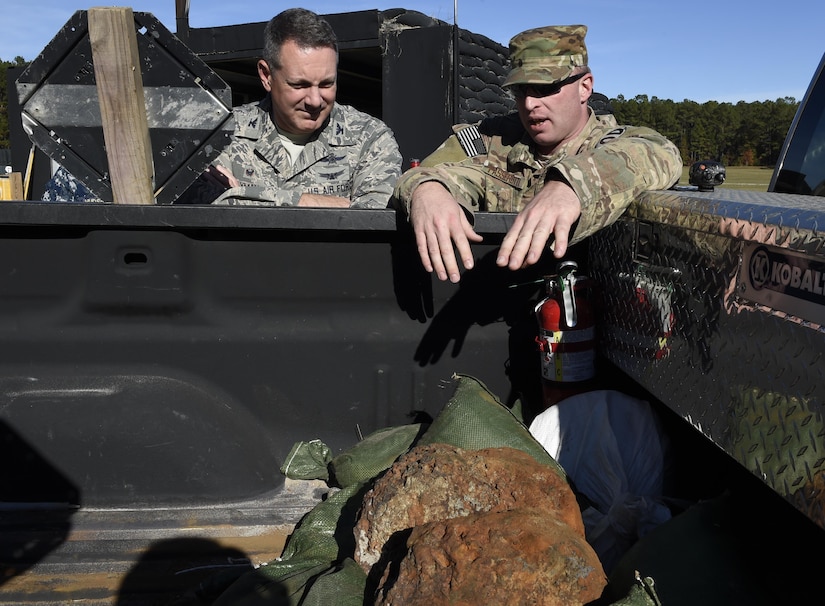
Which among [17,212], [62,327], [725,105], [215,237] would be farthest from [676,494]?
[725,105]

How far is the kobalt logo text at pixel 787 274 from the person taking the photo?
1430 mm

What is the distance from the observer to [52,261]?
2451mm

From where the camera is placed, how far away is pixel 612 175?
2.30 m

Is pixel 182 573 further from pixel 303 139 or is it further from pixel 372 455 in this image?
pixel 303 139

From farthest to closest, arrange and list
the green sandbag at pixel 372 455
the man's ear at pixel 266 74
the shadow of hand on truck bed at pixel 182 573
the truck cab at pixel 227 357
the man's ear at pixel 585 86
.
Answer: the man's ear at pixel 266 74 < the man's ear at pixel 585 86 < the green sandbag at pixel 372 455 < the truck cab at pixel 227 357 < the shadow of hand on truck bed at pixel 182 573

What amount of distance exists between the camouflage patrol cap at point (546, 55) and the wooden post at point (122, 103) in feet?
3.93

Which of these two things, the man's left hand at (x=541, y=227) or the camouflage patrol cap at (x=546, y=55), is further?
the camouflage patrol cap at (x=546, y=55)

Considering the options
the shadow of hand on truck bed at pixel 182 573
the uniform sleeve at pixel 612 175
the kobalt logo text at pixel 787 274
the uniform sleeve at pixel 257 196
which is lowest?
the shadow of hand on truck bed at pixel 182 573

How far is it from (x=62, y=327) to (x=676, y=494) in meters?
1.82

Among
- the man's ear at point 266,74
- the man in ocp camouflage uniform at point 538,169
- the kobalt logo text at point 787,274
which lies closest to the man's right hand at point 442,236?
the man in ocp camouflage uniform at point 538,169

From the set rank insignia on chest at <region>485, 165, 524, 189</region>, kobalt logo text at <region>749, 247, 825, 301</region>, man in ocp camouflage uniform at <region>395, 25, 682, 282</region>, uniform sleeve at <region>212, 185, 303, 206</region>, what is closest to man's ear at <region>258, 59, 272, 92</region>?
uniform sleeve at <region>212, 185, 303, 206</region>

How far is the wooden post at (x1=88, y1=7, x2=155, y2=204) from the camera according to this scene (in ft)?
7.86

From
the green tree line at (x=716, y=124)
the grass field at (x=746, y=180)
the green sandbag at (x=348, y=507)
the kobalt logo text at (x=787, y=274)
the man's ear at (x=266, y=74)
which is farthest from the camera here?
the green tree line at (x=716, y=124)

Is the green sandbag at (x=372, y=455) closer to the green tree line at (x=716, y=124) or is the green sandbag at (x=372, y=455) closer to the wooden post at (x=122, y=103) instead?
the wooden post at (x=122, y=103)
